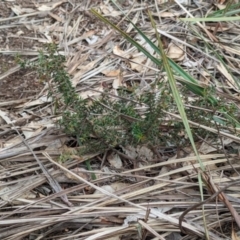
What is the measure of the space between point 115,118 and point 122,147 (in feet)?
0.46

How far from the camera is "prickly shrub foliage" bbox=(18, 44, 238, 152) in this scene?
1465 mm

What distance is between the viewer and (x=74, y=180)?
1546 millimetres

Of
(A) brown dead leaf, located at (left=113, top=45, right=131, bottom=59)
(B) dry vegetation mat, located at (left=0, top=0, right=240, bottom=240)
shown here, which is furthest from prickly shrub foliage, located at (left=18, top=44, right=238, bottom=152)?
(A) brown dead leaf, located at (left=113, top=45, right=131, bottom=59)

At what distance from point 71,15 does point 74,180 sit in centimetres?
93

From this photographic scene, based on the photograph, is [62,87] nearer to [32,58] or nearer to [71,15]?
[32,58]

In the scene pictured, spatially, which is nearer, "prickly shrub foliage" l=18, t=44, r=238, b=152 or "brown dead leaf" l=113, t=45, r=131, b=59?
"prickly shrub foliage" l=18, t=44, r=238, b=152

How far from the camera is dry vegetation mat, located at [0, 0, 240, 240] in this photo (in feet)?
4.63

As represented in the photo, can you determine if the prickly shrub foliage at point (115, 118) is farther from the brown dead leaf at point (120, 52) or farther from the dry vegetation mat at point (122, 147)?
the brown dead leaf at point (120, 52)

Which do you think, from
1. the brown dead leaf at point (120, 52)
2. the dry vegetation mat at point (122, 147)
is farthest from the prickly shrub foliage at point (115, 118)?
the brown dead leaf at point (120, 52)

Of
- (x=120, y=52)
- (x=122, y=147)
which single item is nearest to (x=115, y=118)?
(x=122, y=147)

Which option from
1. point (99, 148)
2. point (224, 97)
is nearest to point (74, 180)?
point (99, 148)

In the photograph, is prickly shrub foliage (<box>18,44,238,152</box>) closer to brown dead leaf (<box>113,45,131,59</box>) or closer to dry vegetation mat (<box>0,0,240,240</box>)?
dry vegetation mat (<box>0,0,240,240</box>)

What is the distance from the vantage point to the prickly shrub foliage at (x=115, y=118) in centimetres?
146

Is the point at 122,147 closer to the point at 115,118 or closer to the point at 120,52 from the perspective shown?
the point at 115,118
